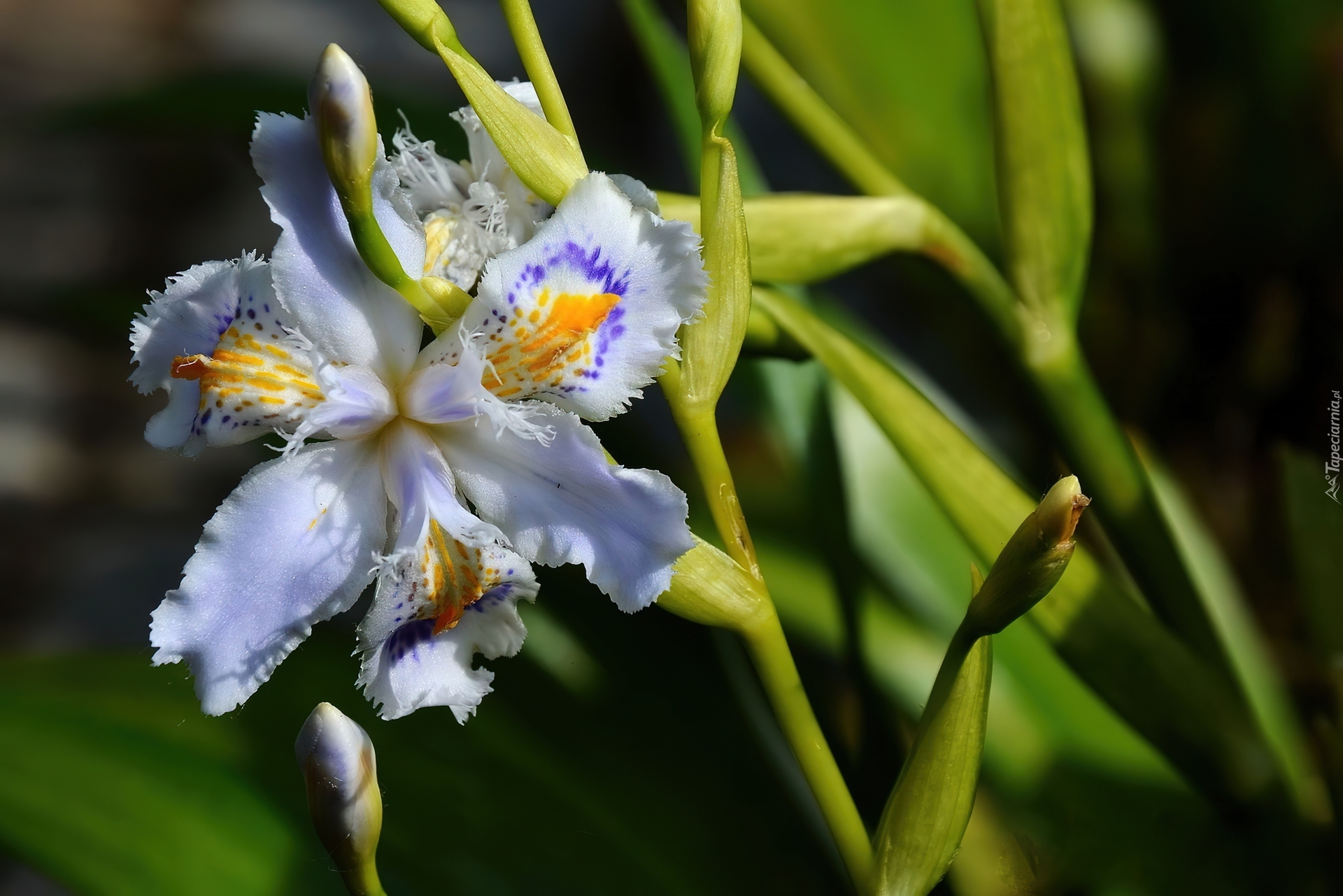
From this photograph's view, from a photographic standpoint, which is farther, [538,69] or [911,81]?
[911,81]

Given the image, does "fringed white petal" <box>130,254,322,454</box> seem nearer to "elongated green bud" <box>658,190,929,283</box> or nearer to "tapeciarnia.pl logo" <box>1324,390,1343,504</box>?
"elongated green bud" <box>658,190,929,283</box>

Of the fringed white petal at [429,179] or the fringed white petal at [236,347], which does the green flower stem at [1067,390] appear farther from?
the fringed white petal at [236,347]

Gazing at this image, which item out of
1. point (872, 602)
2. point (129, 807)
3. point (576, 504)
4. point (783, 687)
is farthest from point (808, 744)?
point (129, 807)

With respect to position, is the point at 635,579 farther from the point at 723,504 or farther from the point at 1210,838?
the point at 1210,838

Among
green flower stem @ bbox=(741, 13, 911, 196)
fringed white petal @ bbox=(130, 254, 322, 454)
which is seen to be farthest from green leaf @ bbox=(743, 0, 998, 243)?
fringed white petal @ bbox=(130, 254, 322, 454)

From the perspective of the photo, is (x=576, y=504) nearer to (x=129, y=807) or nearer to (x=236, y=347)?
(x=236, y=347)
